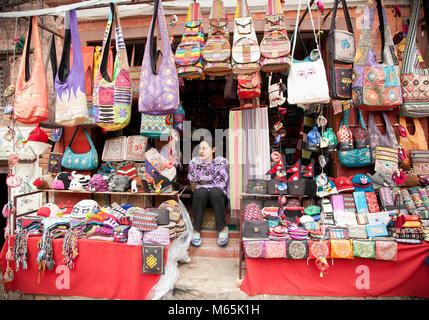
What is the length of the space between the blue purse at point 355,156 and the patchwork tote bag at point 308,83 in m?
1.43

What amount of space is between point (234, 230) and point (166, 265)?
5.05 feet

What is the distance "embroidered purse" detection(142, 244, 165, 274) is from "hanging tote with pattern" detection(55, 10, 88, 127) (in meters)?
1.79

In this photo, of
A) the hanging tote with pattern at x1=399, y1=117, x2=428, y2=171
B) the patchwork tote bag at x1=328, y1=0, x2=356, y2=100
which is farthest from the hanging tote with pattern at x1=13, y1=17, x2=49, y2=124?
the hanging tote with pattern at x1=399, y1=117, x2=428, y2=171

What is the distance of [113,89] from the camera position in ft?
10.1

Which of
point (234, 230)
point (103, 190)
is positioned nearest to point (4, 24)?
point (103, 190)

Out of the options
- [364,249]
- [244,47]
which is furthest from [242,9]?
[364,249]

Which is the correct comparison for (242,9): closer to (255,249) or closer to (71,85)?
(71,85)

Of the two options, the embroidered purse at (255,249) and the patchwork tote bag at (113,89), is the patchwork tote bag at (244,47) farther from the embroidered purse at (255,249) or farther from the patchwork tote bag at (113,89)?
the embroidered purse at (255,249)

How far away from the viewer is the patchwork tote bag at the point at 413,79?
148 inches

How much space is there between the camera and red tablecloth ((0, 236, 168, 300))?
11.1 feet

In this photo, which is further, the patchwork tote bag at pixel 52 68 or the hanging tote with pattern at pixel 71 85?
the patchwork tote bag at pixel 52 68

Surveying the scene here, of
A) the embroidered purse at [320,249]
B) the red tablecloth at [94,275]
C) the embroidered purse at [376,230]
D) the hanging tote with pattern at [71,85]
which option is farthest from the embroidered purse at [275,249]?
the hanging tote with pattern at [71,85]
